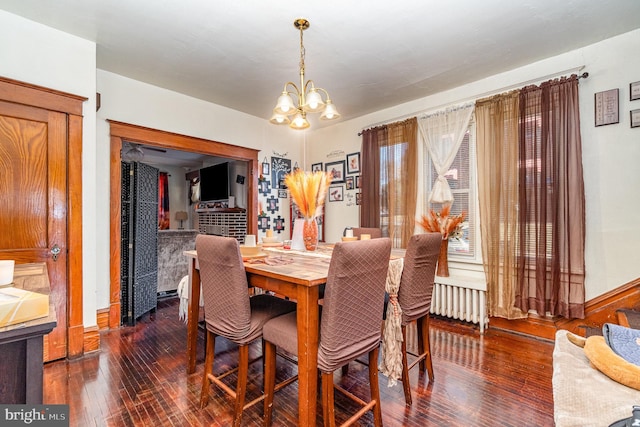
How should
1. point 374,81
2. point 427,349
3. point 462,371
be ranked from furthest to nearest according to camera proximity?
point 374,81
point 462,371
point 427,349

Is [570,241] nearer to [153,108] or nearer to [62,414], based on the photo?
[62,414]

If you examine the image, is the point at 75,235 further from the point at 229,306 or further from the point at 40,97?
the point at 229,306

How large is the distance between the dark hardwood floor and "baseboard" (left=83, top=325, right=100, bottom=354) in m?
0.08

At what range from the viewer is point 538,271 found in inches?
108

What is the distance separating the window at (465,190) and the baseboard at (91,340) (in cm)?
354

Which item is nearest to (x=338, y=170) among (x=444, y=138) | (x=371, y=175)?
(x=371, y=175)

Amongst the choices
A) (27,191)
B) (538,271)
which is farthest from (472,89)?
(27,191)

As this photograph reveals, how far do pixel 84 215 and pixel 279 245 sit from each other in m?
1.67

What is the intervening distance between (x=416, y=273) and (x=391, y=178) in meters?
2.21

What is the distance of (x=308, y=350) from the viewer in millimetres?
1391

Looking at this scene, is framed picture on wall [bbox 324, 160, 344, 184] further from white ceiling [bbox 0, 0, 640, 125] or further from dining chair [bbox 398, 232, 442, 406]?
dining chair [bbox 398, 232, 442, 406]

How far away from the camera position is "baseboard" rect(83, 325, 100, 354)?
2.50 meters
